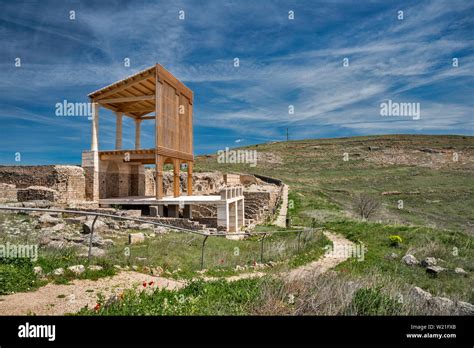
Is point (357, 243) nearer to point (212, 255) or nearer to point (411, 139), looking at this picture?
point (212, 255)

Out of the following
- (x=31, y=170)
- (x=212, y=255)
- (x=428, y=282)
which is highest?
(x=31, y=170)

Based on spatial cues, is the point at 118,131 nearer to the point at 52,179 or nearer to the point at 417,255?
the point at 52,179

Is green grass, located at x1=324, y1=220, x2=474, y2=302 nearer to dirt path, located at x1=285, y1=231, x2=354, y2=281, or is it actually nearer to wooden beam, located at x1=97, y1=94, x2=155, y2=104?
dirt path, located at x1=285, y1=231, x2=354, y2=281

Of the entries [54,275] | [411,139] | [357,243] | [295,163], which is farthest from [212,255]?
[411,139]

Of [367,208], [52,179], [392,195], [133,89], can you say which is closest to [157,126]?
[133,89]

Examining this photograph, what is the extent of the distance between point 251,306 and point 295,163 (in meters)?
80.9

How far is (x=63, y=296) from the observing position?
602cm

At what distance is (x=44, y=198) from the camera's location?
1995cm

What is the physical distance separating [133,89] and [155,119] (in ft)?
14.1

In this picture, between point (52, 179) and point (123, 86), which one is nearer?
point (52, 179)

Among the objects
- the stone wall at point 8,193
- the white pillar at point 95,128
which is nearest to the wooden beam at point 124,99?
the white pillar at point 95,128

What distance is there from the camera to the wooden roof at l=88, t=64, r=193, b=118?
2331 centimetres
